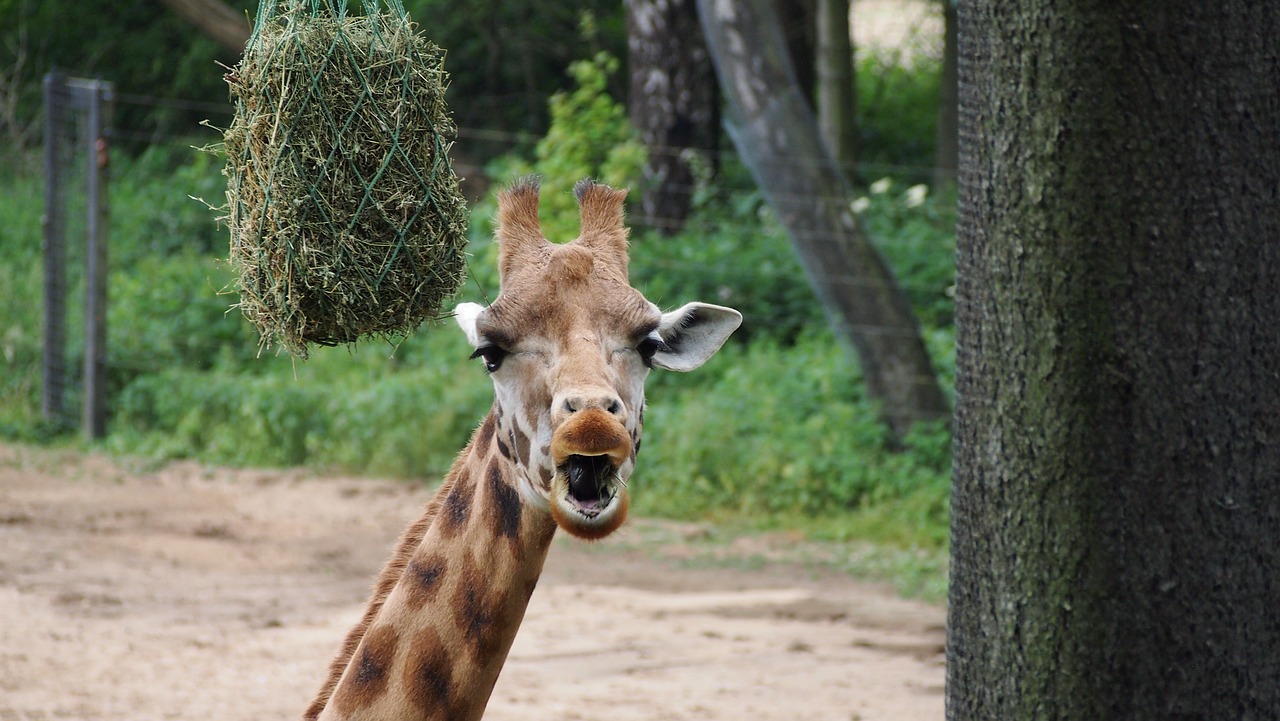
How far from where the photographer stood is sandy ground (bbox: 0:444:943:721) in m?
5.83

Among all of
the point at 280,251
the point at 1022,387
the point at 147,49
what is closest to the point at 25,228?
the point at 147,49

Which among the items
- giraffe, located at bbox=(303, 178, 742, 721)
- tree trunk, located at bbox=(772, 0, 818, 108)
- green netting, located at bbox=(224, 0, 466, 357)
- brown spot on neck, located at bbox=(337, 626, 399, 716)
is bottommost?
brown spot on neck, located at bbox=(337, 626, 399, 716)

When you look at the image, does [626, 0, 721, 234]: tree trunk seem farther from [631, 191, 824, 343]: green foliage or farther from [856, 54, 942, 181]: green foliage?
[856, 54, 942, 181]: green foliage

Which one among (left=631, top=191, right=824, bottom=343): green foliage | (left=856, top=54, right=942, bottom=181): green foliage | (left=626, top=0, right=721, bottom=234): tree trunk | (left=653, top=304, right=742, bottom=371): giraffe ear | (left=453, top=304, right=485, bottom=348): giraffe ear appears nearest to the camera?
(left=453, top=304, right=485, bottom=348): giraffe ear

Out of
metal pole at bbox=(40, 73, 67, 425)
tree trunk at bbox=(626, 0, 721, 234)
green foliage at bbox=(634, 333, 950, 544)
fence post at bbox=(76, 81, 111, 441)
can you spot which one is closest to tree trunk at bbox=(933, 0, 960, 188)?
tree trunk at bbox=(626, 0, 721, 234)

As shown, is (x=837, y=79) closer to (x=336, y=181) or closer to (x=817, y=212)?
(x=817, y=212)

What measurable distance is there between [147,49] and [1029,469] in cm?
1541

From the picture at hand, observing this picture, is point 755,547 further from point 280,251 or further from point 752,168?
point 280,251

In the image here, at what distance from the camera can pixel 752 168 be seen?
9500 millimetres

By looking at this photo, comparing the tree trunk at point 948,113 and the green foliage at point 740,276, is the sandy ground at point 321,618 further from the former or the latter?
the tree trunk at point 948,113

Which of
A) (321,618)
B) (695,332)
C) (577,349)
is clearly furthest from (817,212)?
(577,349)

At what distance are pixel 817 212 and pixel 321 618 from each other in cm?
431

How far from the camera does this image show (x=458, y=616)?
3.26 m

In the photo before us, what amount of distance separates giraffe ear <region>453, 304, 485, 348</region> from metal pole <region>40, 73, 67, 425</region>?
8146mm
